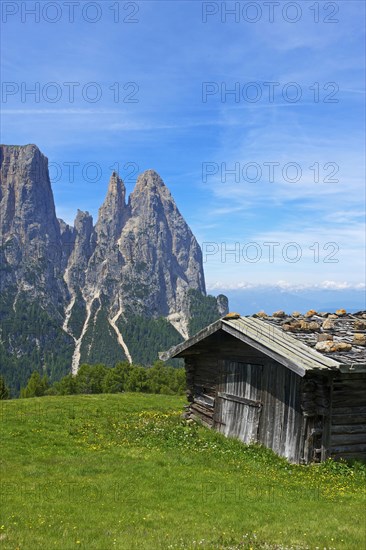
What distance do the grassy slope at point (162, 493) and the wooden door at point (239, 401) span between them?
2.51 feet

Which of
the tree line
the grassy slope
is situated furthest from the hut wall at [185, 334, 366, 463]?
the tree line

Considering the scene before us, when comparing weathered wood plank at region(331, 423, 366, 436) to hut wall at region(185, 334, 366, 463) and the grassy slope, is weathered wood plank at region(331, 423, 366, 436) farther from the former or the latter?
the grassy slope

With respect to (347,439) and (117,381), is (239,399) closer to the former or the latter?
(347,439)

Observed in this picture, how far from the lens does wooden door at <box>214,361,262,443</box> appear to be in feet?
62.4

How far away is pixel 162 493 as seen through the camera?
1273 centimetres

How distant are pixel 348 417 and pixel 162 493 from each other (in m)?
7.34

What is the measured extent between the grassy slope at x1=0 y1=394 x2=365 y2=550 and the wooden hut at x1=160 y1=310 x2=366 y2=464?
0.88m

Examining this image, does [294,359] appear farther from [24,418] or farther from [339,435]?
[24,418]

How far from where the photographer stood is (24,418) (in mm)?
23547

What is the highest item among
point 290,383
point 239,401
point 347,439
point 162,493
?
point 290,383

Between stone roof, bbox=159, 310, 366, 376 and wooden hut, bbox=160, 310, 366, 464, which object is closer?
stone roof, bbox=159, 310, 366, 376

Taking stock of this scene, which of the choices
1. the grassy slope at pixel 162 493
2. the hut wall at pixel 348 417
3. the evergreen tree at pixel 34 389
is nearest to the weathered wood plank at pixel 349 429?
the hut wall at pixel 348 417

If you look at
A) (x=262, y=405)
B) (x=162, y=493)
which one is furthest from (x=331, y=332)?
(x=162, y=493)

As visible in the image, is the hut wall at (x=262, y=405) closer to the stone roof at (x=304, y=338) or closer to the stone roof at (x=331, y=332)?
the stone roof at (x=304, y=338)
